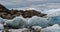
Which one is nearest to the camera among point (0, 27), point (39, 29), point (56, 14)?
point (39, 29)

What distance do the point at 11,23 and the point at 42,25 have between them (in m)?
0.80

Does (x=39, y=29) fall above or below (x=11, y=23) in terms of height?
below

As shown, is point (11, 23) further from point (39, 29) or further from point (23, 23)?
point (39, 29)

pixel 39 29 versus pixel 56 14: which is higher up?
pixel 56 14

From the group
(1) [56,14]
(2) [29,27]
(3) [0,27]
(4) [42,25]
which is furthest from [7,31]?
(1) [56,14]

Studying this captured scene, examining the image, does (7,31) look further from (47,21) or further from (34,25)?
(47,21)

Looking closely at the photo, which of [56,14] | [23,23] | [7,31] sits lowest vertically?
[7,31]

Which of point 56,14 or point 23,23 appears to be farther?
point 56,14

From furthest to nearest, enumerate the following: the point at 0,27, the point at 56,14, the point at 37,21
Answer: the point at 56,14, the point at 37,21, the point at 0,27

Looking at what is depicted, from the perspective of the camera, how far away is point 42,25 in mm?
4980

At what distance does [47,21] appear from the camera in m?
5.23

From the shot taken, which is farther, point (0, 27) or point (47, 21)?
point (47, 21)

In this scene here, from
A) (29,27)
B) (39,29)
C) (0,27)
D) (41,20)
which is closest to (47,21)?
(41,20)

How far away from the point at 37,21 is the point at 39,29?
0.69 meters
